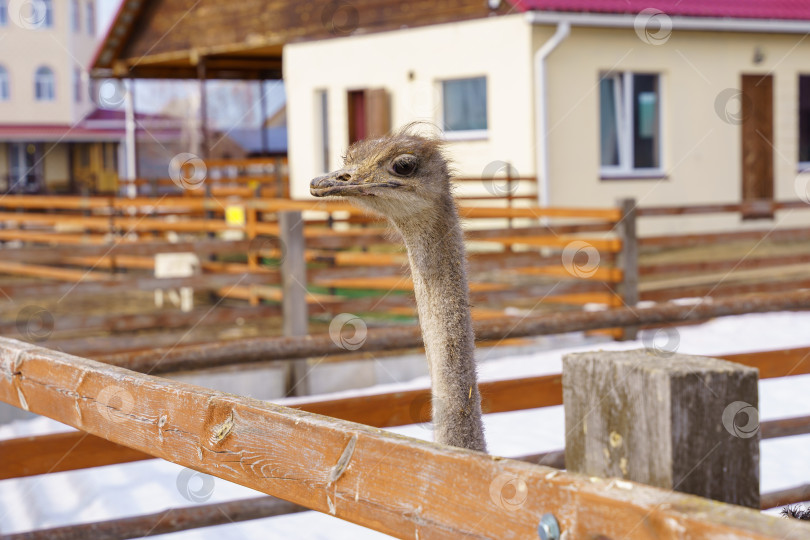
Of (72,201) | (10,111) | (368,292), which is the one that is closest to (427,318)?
(368,292)

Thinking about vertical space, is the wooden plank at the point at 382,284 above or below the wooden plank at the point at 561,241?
below

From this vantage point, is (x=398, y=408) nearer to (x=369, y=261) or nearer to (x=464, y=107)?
(x=369, y=261)

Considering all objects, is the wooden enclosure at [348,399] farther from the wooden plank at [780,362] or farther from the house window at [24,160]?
the house window at [24,160]

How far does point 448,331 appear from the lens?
2.12 meters

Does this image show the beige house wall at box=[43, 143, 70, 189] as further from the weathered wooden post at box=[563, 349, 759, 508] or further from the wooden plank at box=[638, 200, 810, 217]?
the weathered wooden post at box=[563, 349, 759, 508]

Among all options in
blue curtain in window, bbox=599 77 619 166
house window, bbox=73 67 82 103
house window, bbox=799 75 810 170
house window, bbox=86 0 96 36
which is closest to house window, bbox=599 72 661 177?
blue curtain in window, bbox=599 77 619 166

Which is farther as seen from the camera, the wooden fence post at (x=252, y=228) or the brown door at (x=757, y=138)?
the brown door at (x=757, y=138)

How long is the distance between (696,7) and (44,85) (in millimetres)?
29496

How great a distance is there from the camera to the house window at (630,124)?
14250 millimetres

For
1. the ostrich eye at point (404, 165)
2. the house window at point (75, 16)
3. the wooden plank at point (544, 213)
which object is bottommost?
the ostrich eye at point (404, 165)

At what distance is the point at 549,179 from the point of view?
13.6 m

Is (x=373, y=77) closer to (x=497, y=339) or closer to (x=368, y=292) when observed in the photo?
(x=368, y=292)

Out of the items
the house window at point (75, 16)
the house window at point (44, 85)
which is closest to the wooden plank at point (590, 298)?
the house window at point (44, 85)

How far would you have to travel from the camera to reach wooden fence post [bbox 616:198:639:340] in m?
8.52
